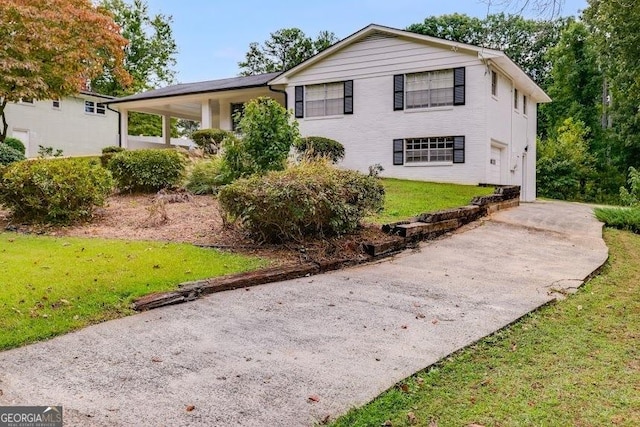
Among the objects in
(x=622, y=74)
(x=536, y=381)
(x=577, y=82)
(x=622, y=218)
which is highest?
(x=577, y=82)

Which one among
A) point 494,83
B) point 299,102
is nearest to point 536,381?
point 494,83

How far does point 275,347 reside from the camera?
12.3ft

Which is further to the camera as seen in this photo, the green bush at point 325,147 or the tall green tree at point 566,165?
the tall green tree at point 566,165

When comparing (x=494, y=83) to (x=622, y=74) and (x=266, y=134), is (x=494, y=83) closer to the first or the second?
(x=622, y=74)

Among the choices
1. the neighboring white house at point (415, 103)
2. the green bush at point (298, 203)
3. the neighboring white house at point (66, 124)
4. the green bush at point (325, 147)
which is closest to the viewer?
the green bush at point (298, 203)

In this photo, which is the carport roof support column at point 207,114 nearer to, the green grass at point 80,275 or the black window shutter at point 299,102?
the black window shutter at point 299,102

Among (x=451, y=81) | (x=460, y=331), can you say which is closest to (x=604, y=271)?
(x=460, y=331)

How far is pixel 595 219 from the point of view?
1267cm

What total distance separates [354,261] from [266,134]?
3.52m

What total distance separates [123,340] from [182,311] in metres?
0.82

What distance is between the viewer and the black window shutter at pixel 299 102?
19094mm

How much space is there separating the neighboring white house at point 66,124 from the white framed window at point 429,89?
15586mm

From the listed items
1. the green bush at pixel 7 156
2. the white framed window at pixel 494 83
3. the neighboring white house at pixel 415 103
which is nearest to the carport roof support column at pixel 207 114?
the neighboring white house at pixel 415 103

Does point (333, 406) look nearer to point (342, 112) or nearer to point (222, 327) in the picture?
point (222, 327)
